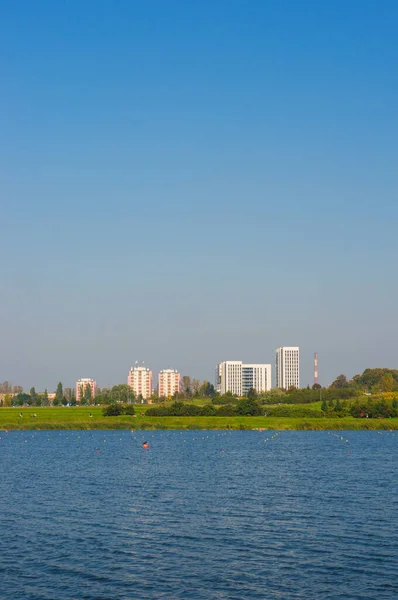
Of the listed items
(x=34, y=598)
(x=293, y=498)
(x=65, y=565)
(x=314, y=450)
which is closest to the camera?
(x=34, y=598)

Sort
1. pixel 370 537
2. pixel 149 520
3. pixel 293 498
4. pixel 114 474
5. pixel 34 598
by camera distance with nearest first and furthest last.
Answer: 1. pixel 34 598
2. pixel 370 537
3. pixel 149 520
4. pixel 293 498
5. pixel 114 474

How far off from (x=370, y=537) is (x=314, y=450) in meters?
71.1

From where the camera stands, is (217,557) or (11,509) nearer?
(217,557)

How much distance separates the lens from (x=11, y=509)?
6338 centimetres

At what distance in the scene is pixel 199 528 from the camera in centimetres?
5497

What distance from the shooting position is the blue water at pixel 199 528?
39.9m

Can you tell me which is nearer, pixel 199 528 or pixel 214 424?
pixel 199 528

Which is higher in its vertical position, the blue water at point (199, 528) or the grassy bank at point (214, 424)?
the blue water at point (199, 528)

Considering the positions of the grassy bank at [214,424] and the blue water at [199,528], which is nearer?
the blue water at [199,528]

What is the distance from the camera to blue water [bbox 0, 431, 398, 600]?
39906 millimetres

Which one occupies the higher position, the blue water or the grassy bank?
the blue water

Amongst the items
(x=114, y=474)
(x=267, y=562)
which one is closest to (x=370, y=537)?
(x=267, y=562)

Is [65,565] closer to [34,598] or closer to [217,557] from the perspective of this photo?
[34,598]

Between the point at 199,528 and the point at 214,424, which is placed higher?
the point at 199,528
